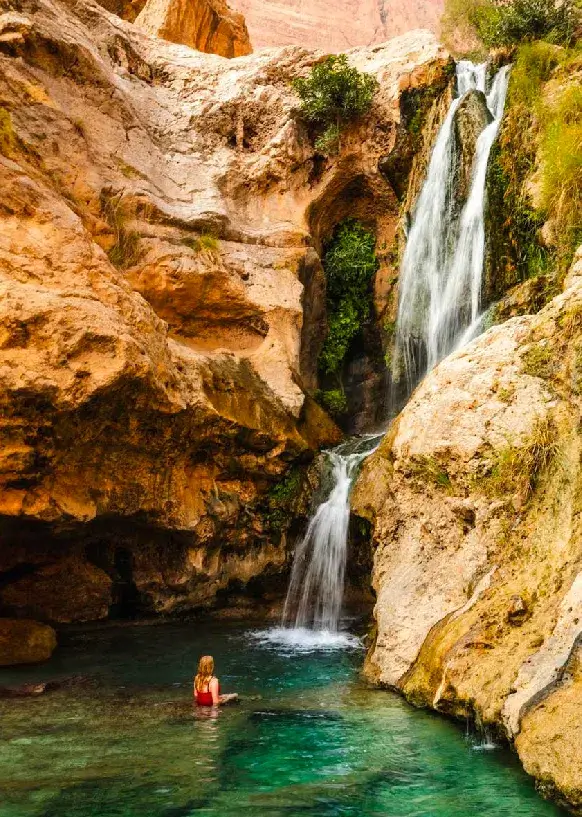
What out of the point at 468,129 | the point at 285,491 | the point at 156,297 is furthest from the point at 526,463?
the point at 468,129

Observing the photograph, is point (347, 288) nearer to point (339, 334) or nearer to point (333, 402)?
point (339, 334)

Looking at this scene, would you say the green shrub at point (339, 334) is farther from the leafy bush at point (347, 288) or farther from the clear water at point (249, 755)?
the clear water at point (249, 755)

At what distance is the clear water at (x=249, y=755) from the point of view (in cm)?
560

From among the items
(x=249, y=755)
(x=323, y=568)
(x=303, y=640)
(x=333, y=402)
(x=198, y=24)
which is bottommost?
(x=249, y=755)

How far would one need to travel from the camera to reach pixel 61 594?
13070mm

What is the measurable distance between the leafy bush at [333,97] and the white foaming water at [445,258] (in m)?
2.42

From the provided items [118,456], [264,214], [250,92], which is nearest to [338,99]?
[250,92]

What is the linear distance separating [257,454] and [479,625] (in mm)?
6869

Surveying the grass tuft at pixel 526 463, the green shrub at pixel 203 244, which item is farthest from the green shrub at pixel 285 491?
the grass tuft at pixel 526 463

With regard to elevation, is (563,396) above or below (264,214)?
below

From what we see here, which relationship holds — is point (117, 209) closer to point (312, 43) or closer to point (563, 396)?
point (563, 396)

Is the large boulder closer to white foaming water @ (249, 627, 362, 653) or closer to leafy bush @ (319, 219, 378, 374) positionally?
white foaming water @ (249, 627, 362, 653)

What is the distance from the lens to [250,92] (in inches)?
753

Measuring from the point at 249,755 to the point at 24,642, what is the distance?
213 inches
